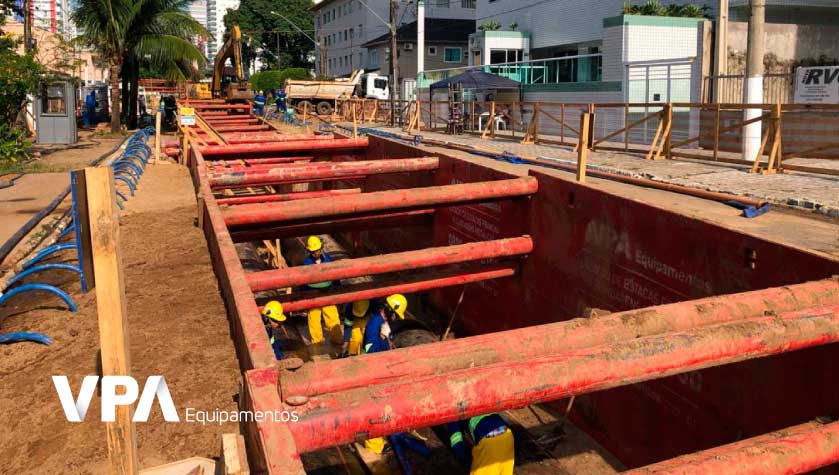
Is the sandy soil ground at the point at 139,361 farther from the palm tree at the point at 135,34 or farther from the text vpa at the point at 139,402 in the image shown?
the palm tree at the point at 135,34

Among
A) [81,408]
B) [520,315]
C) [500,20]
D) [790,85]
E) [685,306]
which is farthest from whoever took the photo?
[500,20]

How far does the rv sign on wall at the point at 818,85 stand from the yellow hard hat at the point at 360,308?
1668 centimetres

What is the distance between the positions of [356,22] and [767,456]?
7349cm

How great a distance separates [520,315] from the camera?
8719mm

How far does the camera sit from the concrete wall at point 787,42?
80.5 ft

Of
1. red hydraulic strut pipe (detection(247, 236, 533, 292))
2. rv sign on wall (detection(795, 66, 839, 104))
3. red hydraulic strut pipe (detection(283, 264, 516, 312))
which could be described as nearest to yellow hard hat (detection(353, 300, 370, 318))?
red hydraulic strut pipe (detection(283, 264, 516, 312))

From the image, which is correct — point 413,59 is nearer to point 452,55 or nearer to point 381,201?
point 452,55

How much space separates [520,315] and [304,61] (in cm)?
9158

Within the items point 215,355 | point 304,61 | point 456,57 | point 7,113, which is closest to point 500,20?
point 456,57

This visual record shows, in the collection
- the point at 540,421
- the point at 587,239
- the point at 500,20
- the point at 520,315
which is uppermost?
the point at 500,20

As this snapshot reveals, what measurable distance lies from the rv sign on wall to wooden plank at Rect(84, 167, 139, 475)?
21.2m

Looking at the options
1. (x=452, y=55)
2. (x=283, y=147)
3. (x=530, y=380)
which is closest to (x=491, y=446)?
(x=530, y=380)

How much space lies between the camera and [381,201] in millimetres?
7660

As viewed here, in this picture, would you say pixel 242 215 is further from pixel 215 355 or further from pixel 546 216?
pixel 546 216
